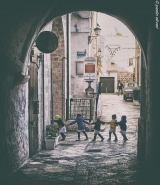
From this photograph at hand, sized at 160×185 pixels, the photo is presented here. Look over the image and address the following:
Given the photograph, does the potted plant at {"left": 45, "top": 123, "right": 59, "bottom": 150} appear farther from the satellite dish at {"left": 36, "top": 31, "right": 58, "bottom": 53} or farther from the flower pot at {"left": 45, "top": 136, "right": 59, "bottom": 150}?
the satellite dish at {"left": 36, "top": 31, "right": 58, "bottom": 53}

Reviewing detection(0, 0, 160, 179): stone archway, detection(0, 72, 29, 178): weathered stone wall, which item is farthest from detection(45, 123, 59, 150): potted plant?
detection(0, 0, 160, 179): stone archway

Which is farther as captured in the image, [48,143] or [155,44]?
[48,143]

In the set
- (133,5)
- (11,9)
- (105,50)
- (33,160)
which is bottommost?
(33,160)

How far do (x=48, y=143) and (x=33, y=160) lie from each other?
8.01 feet

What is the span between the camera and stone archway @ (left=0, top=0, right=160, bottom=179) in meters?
7.12

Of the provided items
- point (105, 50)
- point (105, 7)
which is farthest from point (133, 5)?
point (105, 50)

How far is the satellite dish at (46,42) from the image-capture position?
11201 mm

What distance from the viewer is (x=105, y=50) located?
48.2m

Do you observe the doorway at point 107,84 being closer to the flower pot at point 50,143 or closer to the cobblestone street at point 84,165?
the cobblestone street at point 84,165

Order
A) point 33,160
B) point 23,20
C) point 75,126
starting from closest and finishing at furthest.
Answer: point 23,20 → point 33,160 → point 75,126

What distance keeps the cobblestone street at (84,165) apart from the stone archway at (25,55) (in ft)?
1.24

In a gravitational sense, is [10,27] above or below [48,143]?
above

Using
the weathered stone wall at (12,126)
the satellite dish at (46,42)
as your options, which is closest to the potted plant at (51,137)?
the weathered stone wall at (12,126)

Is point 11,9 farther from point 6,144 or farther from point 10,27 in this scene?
point 6,144
